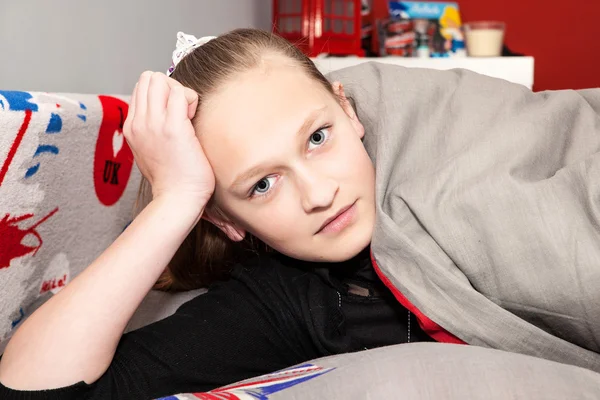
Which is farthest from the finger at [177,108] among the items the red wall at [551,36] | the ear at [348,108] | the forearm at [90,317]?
the red wall at [551,36]

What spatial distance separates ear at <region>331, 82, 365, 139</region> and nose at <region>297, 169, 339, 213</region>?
0.15m

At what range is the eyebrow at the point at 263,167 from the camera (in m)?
0.74

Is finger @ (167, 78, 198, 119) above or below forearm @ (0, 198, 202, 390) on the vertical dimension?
above

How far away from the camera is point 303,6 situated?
2.24m

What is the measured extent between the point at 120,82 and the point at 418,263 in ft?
2.55

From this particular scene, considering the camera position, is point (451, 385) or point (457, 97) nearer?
point (451, 385)

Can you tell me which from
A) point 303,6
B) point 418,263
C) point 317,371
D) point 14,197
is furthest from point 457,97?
point 303,6

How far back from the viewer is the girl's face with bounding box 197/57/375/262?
0.74 metres

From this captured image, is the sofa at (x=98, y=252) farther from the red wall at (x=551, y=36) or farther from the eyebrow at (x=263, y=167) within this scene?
the red wall at (x=551, y=36)

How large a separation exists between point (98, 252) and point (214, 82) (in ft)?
1.23

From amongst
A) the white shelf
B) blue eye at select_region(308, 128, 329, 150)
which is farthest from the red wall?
blue eye at select_region(308, 128, 329, 150)

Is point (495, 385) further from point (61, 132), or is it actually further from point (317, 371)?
point (61, 132)

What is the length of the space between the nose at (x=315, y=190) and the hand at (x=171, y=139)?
4.3 inches

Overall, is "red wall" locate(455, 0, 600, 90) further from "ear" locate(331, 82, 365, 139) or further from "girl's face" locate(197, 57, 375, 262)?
"girl's face" locate(197, 57, 375, 262)
